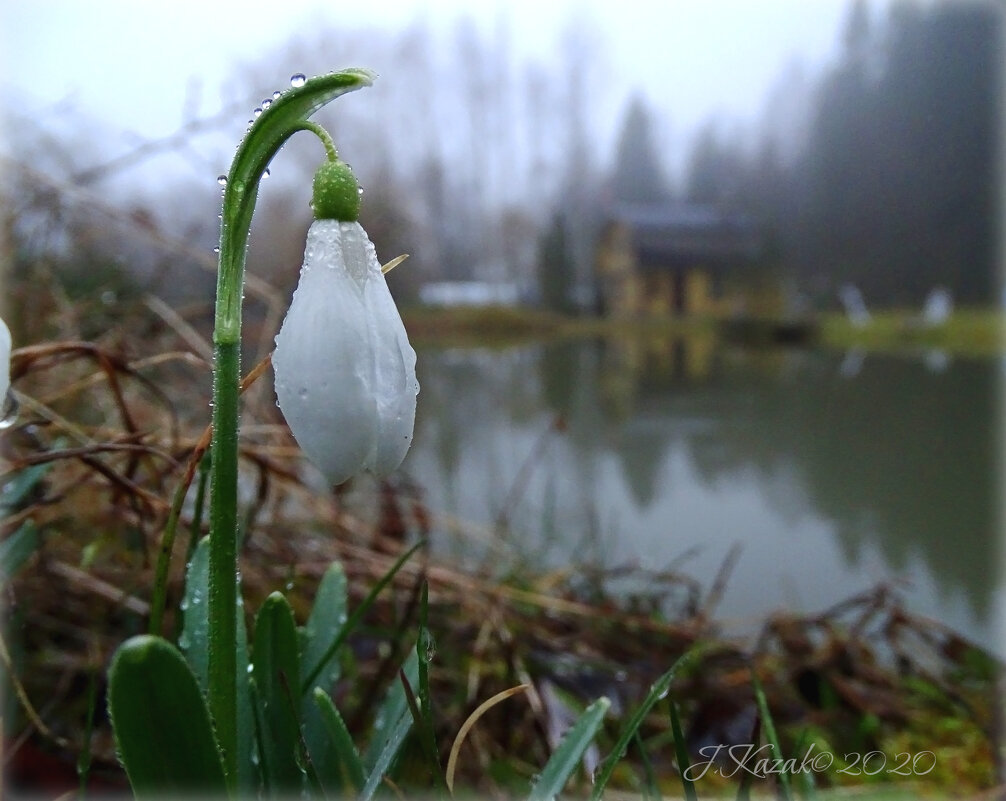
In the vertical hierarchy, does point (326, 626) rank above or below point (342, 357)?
below

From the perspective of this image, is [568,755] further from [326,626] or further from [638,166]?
[638,166]

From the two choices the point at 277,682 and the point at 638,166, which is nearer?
the point at 277,682

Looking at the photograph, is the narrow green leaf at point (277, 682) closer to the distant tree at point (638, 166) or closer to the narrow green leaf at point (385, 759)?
the narrow green leaf at point (385, 759)

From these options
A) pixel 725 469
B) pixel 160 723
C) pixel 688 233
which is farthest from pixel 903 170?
pixel 160 723

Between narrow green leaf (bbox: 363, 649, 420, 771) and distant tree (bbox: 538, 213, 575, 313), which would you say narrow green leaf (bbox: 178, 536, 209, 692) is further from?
distant tree (bbox: 538, 213, 575, 313)

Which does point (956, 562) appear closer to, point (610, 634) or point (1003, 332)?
point (610, 634)

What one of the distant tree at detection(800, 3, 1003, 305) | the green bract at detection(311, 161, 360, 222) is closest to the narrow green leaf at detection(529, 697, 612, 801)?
the green bract at detection(311, 161, 360, 222)

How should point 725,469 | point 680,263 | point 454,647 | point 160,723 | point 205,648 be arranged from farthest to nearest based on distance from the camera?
1. point 680,263
2. point 725,469
3. point 454,647
4. point 205,648
5. point 160,723
